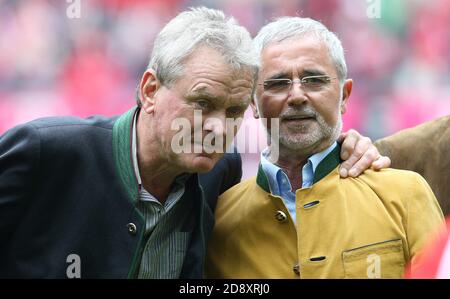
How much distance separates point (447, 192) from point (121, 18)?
12.6 ft

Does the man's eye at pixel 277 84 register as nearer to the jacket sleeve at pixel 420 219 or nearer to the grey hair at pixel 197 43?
the grey hair at pixel 197 43

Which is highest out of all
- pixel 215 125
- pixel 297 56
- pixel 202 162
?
pixel 297 56

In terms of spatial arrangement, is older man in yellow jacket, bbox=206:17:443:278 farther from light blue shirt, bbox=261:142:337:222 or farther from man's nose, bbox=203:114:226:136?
man's nose, bbox=203:114:226:136

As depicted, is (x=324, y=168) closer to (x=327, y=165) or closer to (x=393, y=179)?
(x=327, y=165)

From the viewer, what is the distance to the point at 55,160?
6.89ft

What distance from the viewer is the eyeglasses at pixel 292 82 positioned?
240 centimetres

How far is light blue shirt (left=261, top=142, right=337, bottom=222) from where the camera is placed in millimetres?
2410

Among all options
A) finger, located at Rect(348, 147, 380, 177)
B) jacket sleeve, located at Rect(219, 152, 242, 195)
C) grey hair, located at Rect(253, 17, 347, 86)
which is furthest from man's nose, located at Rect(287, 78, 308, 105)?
jacket sleeve, located at Rect(219, 152, 242, 195)

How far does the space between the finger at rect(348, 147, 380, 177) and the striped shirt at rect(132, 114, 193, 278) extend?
0.51 meters

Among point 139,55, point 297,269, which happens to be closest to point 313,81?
point 297,269

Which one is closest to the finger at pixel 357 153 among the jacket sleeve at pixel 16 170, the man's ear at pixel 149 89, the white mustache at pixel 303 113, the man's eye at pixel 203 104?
the white mustache at pixel 303 113

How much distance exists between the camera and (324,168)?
7.87 feet

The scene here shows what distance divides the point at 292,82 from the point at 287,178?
0.30 meters
